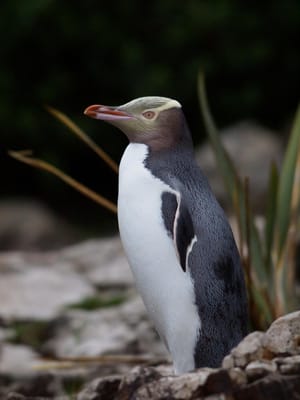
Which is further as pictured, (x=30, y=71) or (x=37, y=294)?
(x=30, y=71)

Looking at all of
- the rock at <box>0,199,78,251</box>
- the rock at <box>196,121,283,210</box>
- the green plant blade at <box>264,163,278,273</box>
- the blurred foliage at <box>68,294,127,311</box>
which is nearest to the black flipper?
the green plant blade at <box>264,163,278,273</box>

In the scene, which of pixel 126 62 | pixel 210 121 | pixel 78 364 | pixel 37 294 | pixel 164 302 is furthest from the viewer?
pixel 126 62

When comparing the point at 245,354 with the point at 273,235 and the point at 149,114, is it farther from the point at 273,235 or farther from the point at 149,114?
the point at 273,235

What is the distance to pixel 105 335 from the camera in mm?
4812

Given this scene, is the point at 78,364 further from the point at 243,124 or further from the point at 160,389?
the point at 243,124

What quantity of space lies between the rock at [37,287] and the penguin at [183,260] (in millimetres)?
2084

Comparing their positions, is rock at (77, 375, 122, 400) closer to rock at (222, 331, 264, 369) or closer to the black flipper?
the black flipper

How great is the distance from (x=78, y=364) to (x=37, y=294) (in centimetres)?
112

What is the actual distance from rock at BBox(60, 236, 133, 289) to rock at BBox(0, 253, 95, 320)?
0.23 feet

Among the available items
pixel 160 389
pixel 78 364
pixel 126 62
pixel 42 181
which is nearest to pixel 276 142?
pixel 126 62

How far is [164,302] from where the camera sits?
3.09 metres

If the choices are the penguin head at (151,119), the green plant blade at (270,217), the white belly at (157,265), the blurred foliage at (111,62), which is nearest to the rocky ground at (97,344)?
the white belly at (157,265)

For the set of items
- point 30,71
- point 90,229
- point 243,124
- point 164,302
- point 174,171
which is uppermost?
point 174,171

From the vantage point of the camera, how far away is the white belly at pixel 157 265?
10.1 ft
